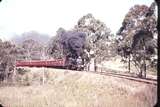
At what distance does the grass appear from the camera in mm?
3963

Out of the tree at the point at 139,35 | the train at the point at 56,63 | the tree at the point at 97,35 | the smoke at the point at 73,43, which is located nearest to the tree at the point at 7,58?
the train at the point at 56,63

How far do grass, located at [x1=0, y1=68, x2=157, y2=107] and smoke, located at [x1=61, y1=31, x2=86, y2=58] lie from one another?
0.80 feet

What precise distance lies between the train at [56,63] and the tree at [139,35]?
21.8 inches

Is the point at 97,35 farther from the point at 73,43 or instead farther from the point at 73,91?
the point at 73,91

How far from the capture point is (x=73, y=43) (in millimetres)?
4355

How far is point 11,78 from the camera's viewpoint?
4.61m

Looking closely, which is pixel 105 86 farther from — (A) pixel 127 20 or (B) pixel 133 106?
(A) pixel 127 20

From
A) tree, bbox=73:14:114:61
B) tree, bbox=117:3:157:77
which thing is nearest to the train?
tree, bbox=73:14:114:61

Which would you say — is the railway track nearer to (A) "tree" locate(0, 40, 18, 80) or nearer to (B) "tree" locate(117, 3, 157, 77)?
(B) "tree" locate(117, 3, 157, 77)

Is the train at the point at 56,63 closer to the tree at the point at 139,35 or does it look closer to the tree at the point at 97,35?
the tree at the point at 97,35

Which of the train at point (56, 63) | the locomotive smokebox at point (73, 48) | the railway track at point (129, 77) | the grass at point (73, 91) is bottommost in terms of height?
the grass at point (73, 91)

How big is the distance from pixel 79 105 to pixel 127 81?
0.62 metres

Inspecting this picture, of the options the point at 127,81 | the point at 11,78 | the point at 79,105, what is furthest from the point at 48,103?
the point at 127,81

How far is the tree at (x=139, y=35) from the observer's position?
12.9 feet
